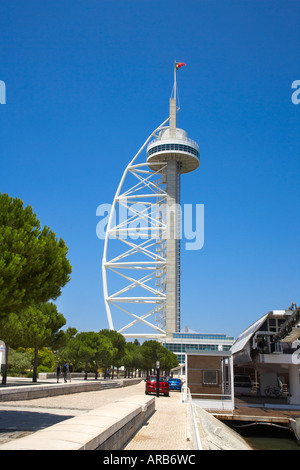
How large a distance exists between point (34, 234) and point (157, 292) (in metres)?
95.5

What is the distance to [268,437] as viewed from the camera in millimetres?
29344

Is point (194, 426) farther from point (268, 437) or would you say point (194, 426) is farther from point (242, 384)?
point (242, 384)

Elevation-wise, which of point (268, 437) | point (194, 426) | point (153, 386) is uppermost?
point (194, 426)

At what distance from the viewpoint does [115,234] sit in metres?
114

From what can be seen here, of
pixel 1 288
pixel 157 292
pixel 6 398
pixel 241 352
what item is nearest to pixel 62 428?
pixel 1 288

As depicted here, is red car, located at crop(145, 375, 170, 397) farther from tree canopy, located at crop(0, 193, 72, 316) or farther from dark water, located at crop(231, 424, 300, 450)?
tree canopy, located at crop(0, 193, 72, 316)

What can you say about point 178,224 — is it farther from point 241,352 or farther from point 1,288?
point 1,288

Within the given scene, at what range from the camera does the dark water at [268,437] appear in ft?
84.7

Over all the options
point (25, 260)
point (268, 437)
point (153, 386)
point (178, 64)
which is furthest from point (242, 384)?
point (178, 64)

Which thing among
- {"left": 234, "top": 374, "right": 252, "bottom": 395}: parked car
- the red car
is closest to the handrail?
the red car

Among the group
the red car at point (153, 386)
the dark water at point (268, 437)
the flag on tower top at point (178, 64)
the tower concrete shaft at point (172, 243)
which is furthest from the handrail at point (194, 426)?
the flag on tower top at point (178, 64)

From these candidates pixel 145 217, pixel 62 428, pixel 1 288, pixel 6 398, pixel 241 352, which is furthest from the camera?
pixel 145 217

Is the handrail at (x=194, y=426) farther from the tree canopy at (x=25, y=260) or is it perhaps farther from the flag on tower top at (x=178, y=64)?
the flag on tower top at (x=178, y=64)
